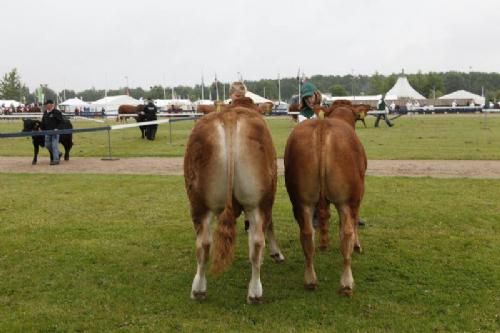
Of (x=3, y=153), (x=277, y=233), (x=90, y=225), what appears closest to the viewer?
(x=277, y=233)

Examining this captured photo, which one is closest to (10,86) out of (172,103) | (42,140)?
(172,103)

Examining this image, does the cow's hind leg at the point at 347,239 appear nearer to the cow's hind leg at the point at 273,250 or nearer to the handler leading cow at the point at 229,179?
the handler leading cow at the point at 229,179

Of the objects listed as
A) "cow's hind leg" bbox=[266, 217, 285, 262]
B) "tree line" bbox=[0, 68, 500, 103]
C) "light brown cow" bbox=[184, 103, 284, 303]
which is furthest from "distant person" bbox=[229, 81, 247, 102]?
"tree line" bbox=[0, 68, 500, 103]

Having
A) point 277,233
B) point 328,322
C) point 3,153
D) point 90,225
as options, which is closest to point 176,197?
point 90,225

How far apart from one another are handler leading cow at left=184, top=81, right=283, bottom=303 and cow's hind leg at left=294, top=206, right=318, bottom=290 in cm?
45

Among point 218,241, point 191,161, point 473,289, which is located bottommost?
point 473,289

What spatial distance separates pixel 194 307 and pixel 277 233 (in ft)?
9.82

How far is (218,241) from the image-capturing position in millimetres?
5109

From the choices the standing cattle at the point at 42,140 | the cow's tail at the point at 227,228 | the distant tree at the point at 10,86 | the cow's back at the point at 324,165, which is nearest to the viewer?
the cow's tail at the point at 227,228

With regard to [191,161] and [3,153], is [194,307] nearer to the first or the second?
[191,161]

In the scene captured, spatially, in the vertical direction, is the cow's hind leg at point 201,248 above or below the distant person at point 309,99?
below

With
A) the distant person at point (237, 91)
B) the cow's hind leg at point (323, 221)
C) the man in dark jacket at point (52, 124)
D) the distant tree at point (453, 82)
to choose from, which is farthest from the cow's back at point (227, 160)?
the distant tree at point (453, 82)

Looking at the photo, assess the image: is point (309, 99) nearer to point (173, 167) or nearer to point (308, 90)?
point (308, 90)

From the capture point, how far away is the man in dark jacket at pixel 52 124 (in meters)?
16.9
